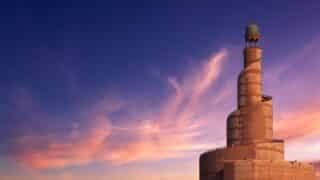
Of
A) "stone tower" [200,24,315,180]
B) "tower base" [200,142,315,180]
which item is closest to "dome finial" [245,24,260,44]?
"stone tower" [200,24,315,180]

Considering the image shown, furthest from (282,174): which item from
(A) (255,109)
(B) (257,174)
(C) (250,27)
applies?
(C) (250,27)

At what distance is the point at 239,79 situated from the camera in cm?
11200

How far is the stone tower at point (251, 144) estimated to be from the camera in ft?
336

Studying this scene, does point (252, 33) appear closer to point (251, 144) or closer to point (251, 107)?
point (251, 107)

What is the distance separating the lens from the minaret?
109 meters

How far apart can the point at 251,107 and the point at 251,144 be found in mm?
6364

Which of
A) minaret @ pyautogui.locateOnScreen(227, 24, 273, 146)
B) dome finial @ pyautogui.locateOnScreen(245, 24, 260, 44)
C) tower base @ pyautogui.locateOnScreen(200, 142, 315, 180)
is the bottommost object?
tower base @ pyautogui.locateOnScreen(200, 142, 315, 180)

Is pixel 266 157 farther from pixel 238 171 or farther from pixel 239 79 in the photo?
pixel 239 79

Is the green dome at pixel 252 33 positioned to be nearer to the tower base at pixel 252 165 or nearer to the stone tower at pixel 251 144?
the stone tower at pixel 251 144

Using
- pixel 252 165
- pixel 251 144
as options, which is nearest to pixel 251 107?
pixel 251 144

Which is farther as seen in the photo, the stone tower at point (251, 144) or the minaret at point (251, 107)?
the minaret at point (251, 107)

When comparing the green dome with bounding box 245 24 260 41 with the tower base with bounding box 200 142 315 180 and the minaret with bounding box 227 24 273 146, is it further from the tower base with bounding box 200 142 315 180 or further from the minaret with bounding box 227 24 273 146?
the tower base with bounding box 200 142 315 180

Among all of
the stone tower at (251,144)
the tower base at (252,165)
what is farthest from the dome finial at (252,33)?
the tower base at (252,165)

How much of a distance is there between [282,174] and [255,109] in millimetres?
12089
